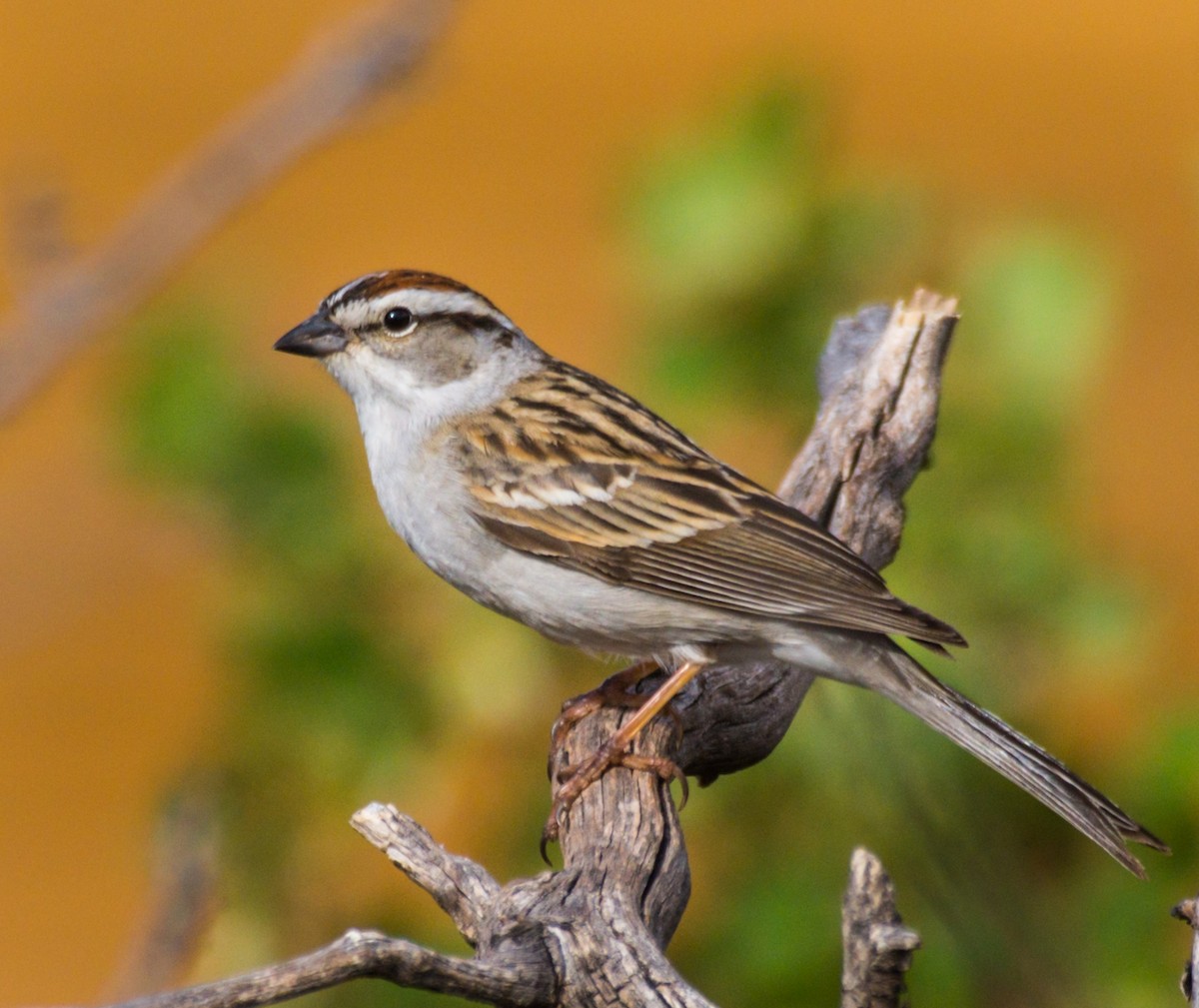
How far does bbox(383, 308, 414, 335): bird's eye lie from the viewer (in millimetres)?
4102

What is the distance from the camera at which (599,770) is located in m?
3.62

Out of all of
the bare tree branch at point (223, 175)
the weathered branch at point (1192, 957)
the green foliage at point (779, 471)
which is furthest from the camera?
the green foliage at point (779, 471)

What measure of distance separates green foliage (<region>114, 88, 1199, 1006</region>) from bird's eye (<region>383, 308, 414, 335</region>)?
0.68 meters

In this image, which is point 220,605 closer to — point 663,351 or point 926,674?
point 663,351

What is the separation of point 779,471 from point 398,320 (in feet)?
4.52

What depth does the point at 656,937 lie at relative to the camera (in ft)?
9.74

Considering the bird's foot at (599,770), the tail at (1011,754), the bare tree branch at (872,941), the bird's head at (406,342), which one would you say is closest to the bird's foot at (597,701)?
the bird's foot at (599,770)

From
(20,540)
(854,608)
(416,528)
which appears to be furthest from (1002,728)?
(20,540)

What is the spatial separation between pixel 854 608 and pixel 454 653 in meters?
1.33

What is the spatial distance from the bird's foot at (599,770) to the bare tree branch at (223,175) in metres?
1.53

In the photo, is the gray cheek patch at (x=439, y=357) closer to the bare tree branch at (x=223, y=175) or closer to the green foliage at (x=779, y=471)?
the green foliage at (x=779, y=471)

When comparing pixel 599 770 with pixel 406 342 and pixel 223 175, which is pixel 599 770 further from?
pixel 223 175

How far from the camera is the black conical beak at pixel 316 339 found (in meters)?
4.02

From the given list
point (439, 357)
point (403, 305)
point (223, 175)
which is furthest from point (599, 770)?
point (223, 175)
